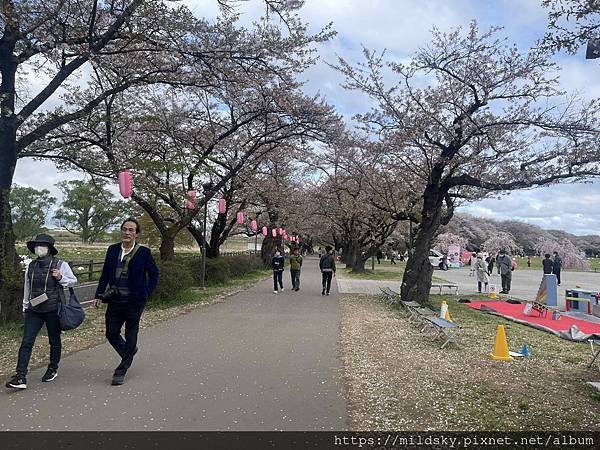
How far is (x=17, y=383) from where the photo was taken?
4648mm

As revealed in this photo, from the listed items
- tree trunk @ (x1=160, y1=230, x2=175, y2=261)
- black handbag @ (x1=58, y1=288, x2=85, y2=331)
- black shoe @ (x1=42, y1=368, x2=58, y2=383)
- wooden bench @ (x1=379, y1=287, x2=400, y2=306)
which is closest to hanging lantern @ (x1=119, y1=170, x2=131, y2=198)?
tree trunk @ (x1=160, y1=230, x2=175, y2=261)

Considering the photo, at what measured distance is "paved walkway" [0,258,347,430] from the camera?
13.0 ft

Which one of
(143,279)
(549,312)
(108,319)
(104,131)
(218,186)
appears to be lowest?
(549,312)

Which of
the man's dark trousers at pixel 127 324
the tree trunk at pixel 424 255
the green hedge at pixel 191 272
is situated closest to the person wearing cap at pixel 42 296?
the man's dark trousers at pixel 127 324

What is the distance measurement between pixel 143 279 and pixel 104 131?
9.62 metres

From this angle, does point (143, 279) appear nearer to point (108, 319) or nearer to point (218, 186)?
point (108, 319)

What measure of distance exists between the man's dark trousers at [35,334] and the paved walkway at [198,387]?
24cm

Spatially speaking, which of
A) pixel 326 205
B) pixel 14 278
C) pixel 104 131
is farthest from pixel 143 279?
pixel 326 205

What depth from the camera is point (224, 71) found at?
898 centimetres

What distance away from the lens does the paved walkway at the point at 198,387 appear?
3.95 meters

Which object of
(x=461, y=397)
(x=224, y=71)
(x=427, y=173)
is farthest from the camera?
(x=427, y=173)

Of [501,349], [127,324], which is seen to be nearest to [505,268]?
[501,349]

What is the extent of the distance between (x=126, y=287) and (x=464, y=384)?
380 cm

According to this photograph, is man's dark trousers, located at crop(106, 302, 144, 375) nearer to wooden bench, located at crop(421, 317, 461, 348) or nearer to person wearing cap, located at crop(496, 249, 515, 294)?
wooden bench, located at crop(421, 317, 461, 348)
